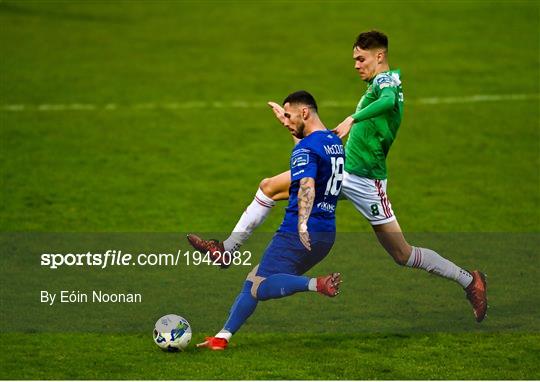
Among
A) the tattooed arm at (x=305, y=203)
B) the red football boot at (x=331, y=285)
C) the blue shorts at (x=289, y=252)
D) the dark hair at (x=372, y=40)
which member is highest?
the dark hair at (x=372, y=40)

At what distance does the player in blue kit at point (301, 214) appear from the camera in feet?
37.3

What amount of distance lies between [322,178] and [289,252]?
0.79m

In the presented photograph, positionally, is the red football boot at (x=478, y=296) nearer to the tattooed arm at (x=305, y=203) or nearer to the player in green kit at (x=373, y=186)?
the player in green kit at (x=373, y=186)

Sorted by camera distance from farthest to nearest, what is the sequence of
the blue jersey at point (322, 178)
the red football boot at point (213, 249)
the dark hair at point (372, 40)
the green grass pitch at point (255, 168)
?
the red football boot at point (213, 249)
the dark hair at point (372, 40)
the green grass pitch at point (255, 168)
the blue jersey at point (322, 178)

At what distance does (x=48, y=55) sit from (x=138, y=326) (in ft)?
61.3

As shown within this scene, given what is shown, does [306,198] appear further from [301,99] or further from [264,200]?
[264,200]

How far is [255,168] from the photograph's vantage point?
21.6 meters

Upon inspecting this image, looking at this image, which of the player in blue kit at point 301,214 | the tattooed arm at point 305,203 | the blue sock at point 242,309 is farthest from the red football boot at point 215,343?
the tattooed arm at point 305,203

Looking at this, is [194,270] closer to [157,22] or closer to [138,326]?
[138,326]

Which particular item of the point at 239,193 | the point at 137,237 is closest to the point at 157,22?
the point at 239,193

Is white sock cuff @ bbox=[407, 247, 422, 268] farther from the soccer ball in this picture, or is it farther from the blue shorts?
the soccer ball

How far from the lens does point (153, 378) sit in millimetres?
11125

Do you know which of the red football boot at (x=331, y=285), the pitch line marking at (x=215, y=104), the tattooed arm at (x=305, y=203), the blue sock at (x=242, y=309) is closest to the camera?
the red football boot at (x=331, y=285)

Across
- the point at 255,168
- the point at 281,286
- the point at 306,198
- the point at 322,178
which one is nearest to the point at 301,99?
the point at 322,178
